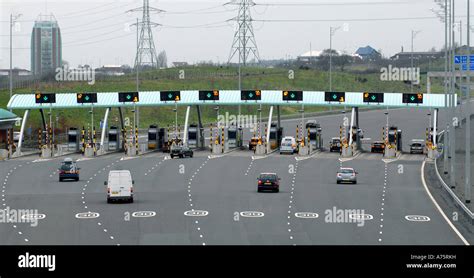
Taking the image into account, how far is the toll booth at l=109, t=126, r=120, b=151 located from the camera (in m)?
91.8

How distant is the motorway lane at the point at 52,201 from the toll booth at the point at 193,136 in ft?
40.6

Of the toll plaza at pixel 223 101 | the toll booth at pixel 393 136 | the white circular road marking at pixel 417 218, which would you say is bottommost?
the white circular road marking at pixel 417 218

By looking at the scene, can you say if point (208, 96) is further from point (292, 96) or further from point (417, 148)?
point (417, 148)

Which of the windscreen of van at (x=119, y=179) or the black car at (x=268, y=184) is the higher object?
the windscreen of van at (x=119, y=179)

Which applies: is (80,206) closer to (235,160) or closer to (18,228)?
(18,228)

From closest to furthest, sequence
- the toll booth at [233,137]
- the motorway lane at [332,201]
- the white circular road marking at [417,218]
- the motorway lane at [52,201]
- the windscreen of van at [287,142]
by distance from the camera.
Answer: the motorway lane at [52,201] → the motorway lane at [332,201] → the white circular road marking at [417,218] → the windscreen of van at [287,142] → the toll booth at [233,137]

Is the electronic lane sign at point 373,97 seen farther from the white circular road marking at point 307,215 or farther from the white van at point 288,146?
the white circular road marking at point 307,215

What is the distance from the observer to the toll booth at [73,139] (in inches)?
3529

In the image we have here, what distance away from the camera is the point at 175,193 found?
191 ft

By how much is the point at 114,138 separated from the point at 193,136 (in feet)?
24.1

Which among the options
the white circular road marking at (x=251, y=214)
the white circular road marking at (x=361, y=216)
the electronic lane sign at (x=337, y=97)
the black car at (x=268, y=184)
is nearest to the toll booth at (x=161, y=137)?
the electronic lane sign at (x=337, y=97)

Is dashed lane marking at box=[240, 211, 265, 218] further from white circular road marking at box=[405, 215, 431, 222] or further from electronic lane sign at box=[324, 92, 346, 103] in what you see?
electronic lane sign at box=[324, 92, 346, 103]

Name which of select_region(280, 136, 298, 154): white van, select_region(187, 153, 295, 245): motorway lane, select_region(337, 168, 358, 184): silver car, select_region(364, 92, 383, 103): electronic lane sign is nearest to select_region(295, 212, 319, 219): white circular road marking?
select_region(187, 153, 295, 245): motorway lane

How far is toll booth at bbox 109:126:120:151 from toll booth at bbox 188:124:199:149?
6.55 meters
